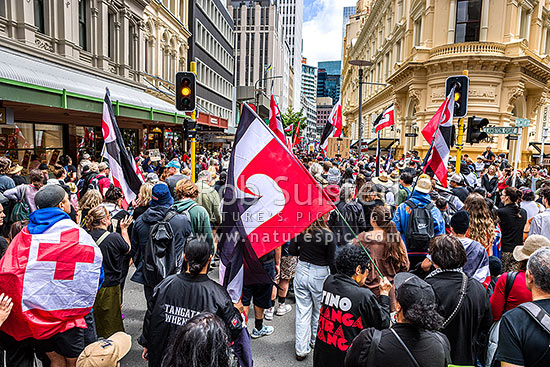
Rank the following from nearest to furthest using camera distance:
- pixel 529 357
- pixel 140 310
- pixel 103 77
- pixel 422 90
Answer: pixel 529 357 < pixel 140 310 < pixel 103 77 < pixel 422 90

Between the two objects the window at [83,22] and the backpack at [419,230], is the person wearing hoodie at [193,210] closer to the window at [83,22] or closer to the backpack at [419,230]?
the backpack at [419,230]

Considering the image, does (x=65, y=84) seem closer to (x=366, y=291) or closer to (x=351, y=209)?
(x=351, y=209)

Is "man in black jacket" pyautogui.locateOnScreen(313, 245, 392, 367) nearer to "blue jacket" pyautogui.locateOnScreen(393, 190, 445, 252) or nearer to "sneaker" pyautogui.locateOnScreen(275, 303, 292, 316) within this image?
"blue jacket" pyautogui.locateOnScreen(393, 190, 445, 252)

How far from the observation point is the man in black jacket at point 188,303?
2674mm

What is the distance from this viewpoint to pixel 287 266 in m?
5.47

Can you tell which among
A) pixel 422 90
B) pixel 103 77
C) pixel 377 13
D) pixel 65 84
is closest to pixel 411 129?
pixel 422 90

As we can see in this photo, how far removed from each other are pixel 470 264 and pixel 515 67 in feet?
76.4

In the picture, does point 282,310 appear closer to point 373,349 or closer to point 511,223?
point 373,349

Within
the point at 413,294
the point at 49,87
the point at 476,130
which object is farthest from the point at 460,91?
the point at 49,87

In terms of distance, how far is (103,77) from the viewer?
1656 centimetres

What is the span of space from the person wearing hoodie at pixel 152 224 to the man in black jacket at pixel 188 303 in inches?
62.8

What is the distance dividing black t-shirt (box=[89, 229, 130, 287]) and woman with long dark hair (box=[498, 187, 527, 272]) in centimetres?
587

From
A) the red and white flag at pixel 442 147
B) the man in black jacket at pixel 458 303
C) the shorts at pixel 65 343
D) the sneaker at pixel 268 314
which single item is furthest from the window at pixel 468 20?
the shorts at pixel 65 343

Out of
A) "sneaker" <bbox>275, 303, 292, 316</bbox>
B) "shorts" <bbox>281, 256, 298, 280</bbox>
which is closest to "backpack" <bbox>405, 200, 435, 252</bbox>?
"shorts" <bbox>281, 256, 298, 280</bbox>
